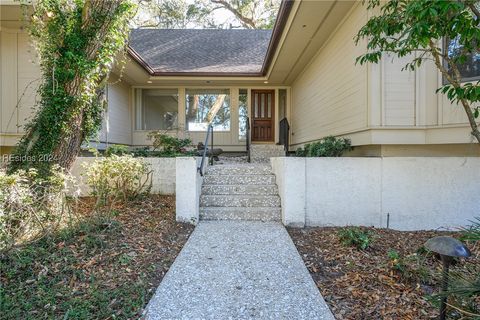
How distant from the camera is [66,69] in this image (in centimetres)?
442

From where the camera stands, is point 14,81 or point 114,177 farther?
point 14,81

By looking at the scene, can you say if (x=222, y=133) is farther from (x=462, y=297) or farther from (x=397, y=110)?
(x=462, y=297)

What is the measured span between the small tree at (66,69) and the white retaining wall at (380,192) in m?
3.41

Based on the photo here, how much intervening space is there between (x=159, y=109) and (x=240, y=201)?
703 centimetres

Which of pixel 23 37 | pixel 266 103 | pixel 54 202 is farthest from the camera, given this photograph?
pixel 266 103

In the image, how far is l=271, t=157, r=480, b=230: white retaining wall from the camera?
15.3 feet

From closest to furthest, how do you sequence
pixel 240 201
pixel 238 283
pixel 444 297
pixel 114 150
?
pixel 444 297
pixel 238 283
pixel 240 201
pixel 114 150

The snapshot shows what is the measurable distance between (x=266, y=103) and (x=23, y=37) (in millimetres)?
7471

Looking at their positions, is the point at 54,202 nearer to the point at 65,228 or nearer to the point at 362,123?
the point at 65,228

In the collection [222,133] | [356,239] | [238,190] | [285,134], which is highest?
[222,133]

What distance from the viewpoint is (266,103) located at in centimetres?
1109

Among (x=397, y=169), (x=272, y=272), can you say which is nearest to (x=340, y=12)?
(x=397, y=169)

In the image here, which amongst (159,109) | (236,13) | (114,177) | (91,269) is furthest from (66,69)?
(236,13)

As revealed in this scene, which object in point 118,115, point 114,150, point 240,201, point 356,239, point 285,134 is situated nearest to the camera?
point 356,239
